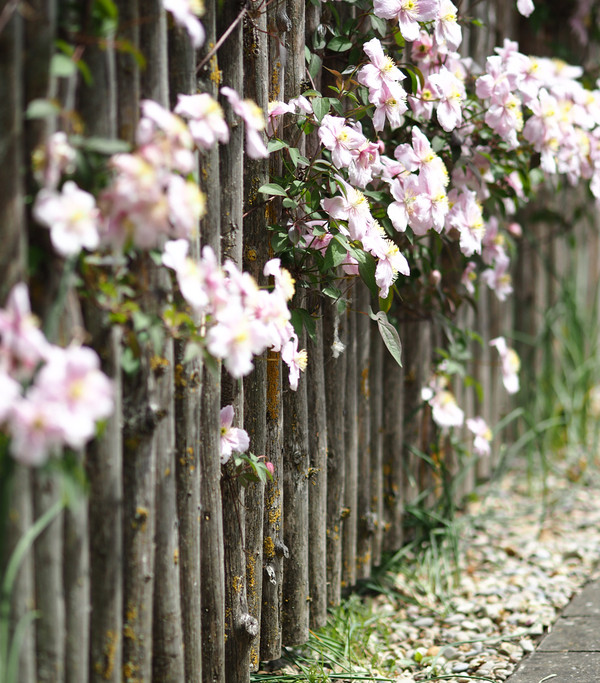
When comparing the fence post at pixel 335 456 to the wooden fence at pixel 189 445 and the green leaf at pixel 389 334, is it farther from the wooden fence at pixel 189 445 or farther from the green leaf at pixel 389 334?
the green leaf at pixel 389 334

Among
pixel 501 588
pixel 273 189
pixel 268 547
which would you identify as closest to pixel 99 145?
pixel 273 189

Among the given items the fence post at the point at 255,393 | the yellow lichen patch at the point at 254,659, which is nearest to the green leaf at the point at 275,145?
the fence post at the point at 255,393

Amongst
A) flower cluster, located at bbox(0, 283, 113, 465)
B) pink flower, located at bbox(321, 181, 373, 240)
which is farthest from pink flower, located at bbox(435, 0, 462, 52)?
flower cluster, located at bbox(0, 283, 113, 465)

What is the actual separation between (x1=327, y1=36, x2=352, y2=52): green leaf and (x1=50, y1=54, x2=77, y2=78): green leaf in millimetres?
864

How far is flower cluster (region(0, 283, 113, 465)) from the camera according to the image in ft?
3.43

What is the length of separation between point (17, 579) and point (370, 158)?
118 centimetres

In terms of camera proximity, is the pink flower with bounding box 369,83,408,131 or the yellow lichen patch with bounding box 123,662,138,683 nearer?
the yellow lichen patch with bounding box 123,662,138,683

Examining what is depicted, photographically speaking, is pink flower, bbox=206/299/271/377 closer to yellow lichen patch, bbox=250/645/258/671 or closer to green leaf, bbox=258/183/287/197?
green leaf, bbox=258/183/287/197

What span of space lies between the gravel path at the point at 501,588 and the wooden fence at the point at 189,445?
230mm

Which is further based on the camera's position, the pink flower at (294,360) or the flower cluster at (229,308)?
the pink flower at (294,360)

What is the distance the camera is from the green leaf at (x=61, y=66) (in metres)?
1.13

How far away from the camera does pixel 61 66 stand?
3.71 feet

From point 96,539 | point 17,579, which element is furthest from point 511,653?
point 17,579

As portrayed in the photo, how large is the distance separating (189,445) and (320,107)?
2.62ft
